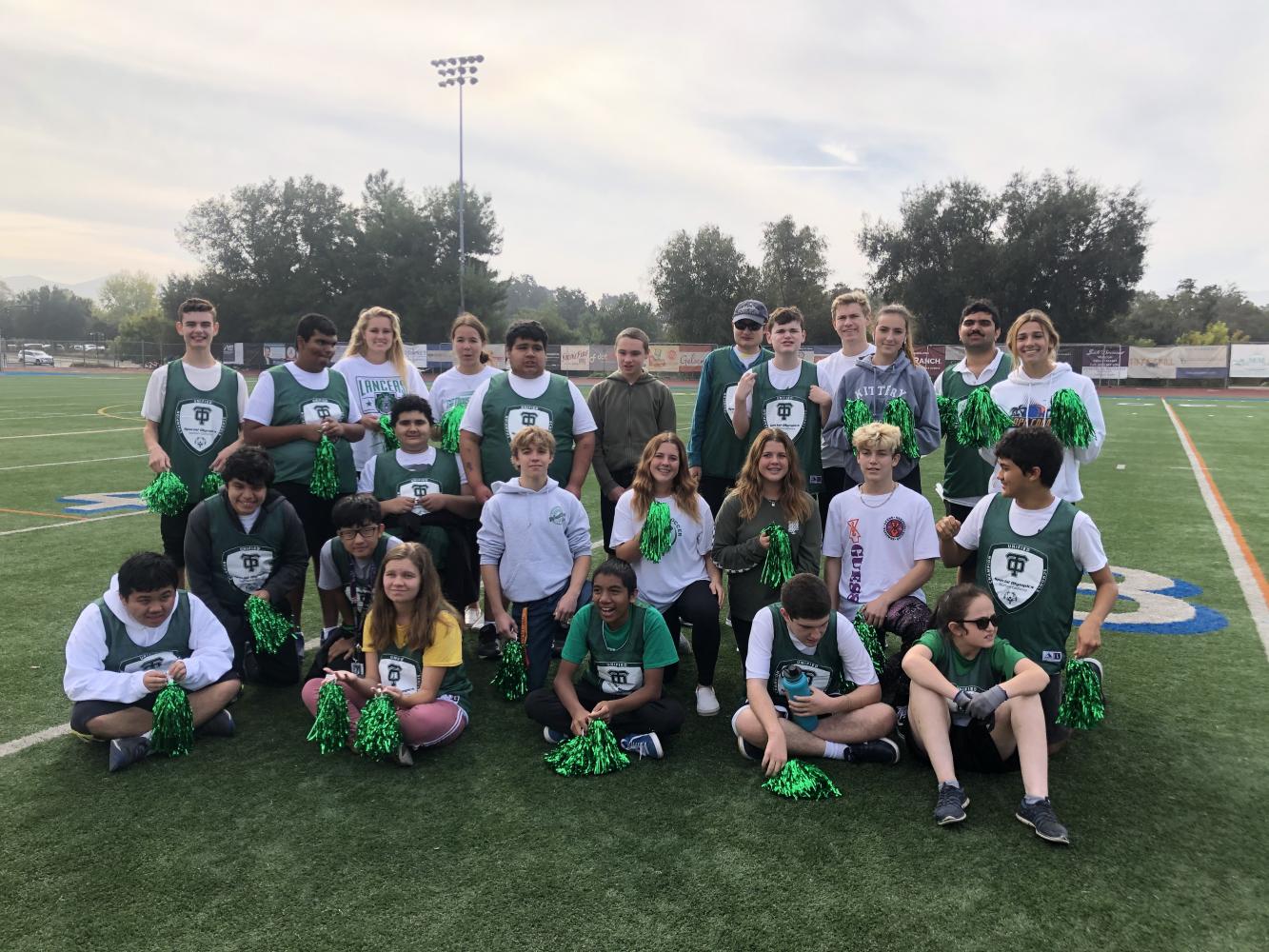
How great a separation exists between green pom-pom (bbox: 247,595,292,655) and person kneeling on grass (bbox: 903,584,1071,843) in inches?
108

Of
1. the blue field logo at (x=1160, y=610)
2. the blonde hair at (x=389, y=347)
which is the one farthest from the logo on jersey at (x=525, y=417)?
the blue field logo at (x=1160, y=610)

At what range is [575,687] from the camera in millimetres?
3672

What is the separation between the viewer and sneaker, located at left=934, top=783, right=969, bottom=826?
2.82m

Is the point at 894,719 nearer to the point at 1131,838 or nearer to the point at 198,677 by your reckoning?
the point at 1131,838

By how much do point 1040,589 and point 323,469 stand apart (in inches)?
133

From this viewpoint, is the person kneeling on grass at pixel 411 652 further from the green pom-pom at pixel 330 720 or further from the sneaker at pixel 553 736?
the sneaker at pixel 553 736

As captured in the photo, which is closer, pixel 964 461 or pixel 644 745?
pixel 644 745

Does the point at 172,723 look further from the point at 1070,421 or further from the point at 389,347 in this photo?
the point at 1070,421

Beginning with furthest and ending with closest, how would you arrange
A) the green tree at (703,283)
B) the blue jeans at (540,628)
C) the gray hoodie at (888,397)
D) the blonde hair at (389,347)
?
the green tree at (703,283)
the blonde hair at (389,347)
the gray hoodie at (888,397)
the blue jeans at (540,628)

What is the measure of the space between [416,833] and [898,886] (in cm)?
149

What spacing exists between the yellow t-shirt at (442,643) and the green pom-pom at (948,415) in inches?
99.4

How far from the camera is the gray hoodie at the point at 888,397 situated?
430 centimetres

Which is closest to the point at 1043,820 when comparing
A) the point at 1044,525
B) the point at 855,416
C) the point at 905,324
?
the point at 1044,525

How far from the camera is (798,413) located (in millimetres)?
4461
